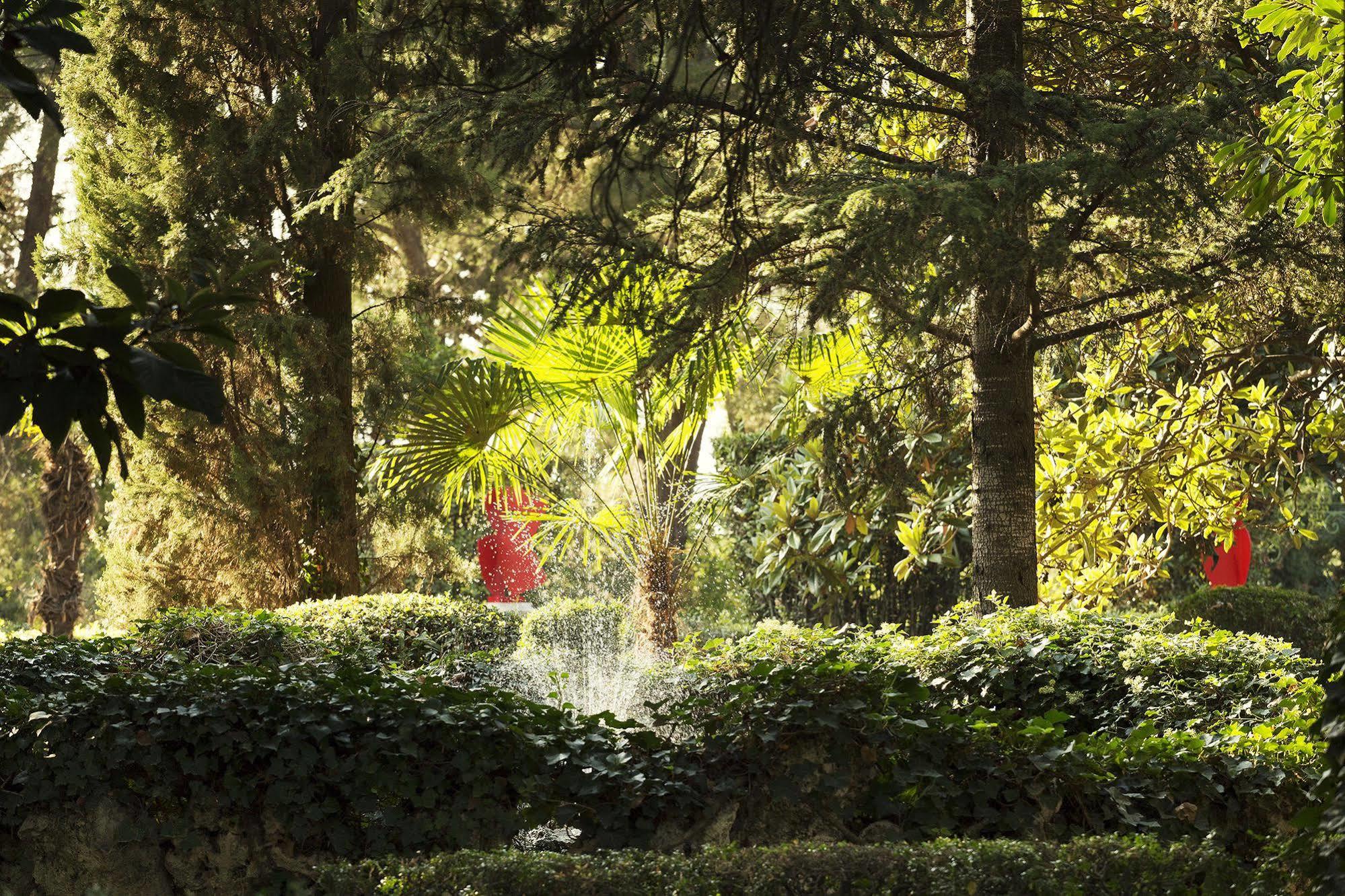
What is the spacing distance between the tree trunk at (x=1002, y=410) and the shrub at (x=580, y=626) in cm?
433

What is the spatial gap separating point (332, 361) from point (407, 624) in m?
2.61

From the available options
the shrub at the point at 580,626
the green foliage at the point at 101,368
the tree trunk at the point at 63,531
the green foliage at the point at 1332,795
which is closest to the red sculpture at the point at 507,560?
the shrub at the point at 580,626

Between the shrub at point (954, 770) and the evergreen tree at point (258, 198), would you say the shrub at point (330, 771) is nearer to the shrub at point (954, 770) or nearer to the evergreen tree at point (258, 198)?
the shrub at point (954, 770)

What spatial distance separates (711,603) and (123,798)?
10.5 m

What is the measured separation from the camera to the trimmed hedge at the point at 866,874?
3123mm

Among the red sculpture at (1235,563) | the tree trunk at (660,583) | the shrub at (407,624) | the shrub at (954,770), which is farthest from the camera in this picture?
the red sculpture at (1235,563)

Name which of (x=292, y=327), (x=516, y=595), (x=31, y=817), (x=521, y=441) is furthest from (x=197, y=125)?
(x=31, y=817)

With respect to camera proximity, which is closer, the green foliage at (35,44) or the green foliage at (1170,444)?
the green foliage at (35,44)

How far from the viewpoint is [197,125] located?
9562 millimetres

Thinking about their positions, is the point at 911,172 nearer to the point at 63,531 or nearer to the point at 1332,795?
the point at 1332,795

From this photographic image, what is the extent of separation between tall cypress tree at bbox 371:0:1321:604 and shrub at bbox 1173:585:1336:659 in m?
3.78

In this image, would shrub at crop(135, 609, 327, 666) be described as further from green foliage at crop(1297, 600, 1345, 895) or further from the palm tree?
green foliage at crop(1297, 600, 1345, 895)

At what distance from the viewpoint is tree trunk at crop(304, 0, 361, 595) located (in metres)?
9.38

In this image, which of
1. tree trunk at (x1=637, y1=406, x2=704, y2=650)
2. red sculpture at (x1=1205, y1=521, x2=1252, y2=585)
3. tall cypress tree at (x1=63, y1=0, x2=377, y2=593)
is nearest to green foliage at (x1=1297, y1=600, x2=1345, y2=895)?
tree trunk at (x1=637, y1=406, x2=704, y2=650)
